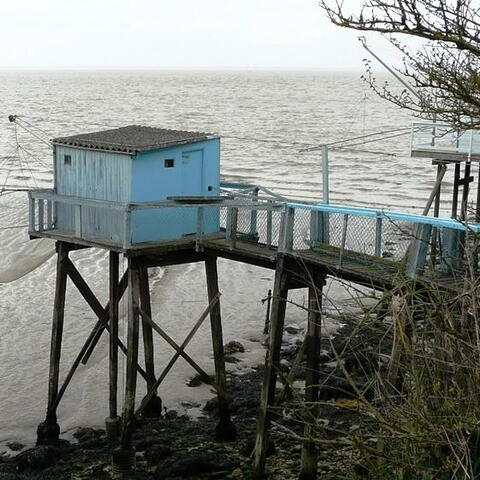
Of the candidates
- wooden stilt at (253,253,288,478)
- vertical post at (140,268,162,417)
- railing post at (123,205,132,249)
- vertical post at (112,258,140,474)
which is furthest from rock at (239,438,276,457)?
railing post at (123,205,132,249)

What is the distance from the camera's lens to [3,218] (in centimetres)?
3622

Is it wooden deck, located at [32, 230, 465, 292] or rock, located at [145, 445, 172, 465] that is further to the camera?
rock, located at [145, 445, 172, 465]

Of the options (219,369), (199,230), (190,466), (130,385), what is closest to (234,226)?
(199,230)

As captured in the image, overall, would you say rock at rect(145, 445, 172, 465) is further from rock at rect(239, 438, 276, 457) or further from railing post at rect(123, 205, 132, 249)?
railing post at rect(123, 205, 132, 249)

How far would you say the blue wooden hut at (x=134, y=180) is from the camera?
14.9 meters

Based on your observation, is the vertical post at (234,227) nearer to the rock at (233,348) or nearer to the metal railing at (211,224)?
the metal railing at (211,224)

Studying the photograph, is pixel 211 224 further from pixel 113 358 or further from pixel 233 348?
pixel 233 348

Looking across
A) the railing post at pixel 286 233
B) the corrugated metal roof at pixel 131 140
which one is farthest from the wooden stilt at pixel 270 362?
the corrugated metal roof at pixel 131 140

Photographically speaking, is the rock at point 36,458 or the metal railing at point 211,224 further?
the rock at point 36,458

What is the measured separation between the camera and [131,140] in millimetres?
15438

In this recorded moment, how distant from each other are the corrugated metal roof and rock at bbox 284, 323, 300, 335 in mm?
7989

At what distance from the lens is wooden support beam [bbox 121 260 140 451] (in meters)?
15.2

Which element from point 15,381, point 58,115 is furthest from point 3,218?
point 58,115

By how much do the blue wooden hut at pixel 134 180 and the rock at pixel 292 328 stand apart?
7.57 meters
